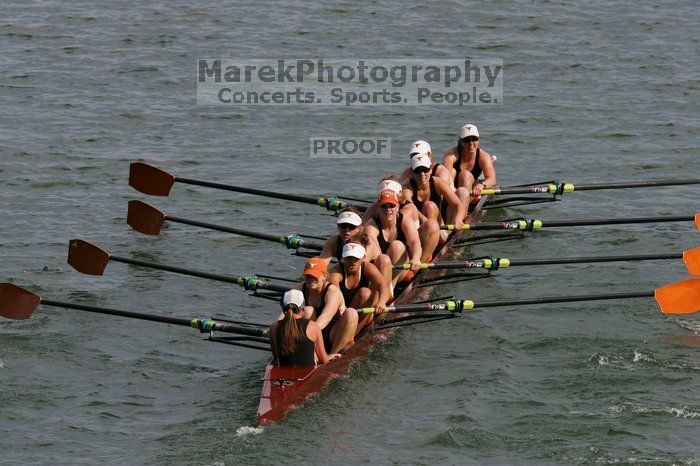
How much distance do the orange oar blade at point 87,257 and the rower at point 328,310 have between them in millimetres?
4624

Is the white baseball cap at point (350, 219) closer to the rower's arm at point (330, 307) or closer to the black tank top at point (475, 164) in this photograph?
the rower's arm at point (330, 307)

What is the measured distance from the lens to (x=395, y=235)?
58.1 feet

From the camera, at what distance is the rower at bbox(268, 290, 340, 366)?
557 inches

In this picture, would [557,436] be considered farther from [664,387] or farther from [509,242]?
[509,242]

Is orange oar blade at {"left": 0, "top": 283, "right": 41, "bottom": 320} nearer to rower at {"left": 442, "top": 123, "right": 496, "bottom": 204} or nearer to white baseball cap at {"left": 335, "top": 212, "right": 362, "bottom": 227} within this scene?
white baseball cap at {"left": 335, "top": 212, "right": 362, "bottom": 227}

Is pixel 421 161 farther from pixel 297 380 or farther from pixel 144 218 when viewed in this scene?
pixel 297 380

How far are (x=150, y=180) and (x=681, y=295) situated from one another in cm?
999

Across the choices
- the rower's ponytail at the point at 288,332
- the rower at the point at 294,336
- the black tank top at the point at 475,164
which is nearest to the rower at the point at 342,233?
the rower at the point at 294,336

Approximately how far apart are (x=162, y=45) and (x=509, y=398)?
798 inches

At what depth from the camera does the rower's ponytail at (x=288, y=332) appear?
556 inches

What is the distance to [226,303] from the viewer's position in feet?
61.3

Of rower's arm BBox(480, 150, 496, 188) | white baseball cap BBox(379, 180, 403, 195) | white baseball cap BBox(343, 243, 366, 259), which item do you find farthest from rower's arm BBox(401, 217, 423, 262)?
rower's arm BBox(480, 150, 496, 188)

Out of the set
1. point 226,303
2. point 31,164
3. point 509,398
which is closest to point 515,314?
point 509,398

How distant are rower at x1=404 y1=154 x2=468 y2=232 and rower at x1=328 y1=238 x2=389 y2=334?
310cm
